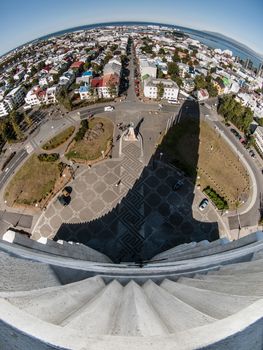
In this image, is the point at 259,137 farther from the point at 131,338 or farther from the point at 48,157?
the point at 131,338

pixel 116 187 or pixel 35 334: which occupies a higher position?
pixel 35 334

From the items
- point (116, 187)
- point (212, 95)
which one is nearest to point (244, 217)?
point (116, 187)

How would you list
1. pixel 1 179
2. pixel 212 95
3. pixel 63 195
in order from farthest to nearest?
pixel 212 95, pixel 1 179, pixel 63 195

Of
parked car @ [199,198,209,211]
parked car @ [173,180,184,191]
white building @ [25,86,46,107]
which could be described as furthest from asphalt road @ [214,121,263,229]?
white building @ [25,86,46,107]

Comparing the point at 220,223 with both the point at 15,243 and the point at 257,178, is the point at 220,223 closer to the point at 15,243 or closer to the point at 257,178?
the point at 257,178

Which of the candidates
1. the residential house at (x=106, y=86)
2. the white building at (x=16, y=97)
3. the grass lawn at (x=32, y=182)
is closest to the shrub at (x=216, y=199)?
the grass lawn at (x=32, y=182)

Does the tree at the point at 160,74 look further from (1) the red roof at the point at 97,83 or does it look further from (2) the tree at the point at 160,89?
(1) the red roof at the point at 97,83

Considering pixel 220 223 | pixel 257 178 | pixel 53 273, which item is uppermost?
pixel 53 273

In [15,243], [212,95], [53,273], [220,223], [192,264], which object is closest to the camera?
[53,273]
